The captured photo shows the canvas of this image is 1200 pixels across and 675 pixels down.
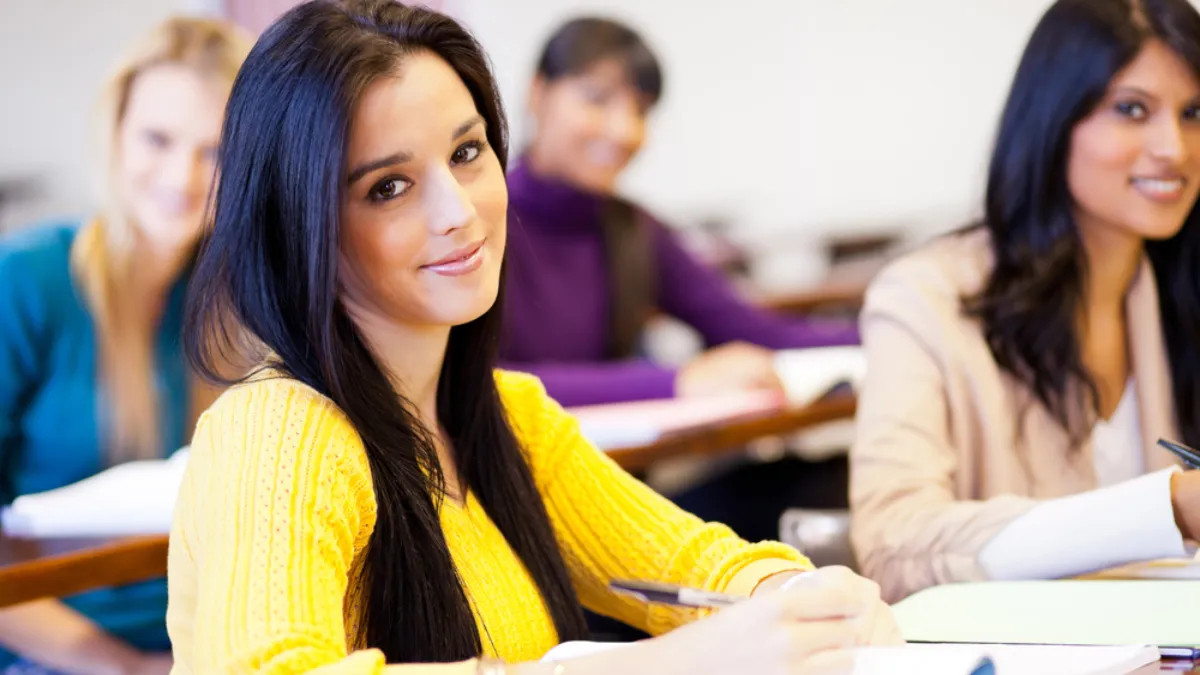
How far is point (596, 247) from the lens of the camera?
287 centimetres

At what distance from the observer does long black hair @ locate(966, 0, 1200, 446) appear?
158cm

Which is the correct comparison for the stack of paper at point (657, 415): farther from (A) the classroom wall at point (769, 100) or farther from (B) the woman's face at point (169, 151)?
(A) the classroom wall at point (769, 100)

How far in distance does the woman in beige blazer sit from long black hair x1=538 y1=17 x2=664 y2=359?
3.58 feet

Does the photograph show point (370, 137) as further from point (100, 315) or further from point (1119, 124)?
point (100, 315)

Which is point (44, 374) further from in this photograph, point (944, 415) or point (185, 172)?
point (944, 415)

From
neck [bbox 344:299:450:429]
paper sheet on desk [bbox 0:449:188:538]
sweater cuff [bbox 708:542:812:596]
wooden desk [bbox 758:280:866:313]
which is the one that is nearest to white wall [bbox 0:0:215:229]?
wooden desk [bbox 758:280:866:313]

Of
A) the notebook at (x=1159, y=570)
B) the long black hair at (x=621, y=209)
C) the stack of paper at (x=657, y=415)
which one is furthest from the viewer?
the long black hair at (x=621, y=209)

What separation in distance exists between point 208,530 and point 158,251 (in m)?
1.33

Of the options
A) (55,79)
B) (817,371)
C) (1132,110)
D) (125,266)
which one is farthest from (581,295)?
(55,79)

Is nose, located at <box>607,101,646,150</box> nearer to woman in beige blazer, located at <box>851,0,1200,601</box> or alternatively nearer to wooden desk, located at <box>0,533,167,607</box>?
woman in beige blazer, located at <box>851,0,1200,601</box>

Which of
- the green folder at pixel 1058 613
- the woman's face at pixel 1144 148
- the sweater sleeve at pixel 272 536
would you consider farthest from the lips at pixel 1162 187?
the sweater sleeve at pixel 272 536

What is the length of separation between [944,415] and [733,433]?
0.44 m

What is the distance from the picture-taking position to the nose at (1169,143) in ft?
5.19

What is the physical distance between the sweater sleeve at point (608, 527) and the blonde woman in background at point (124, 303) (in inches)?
30.9
